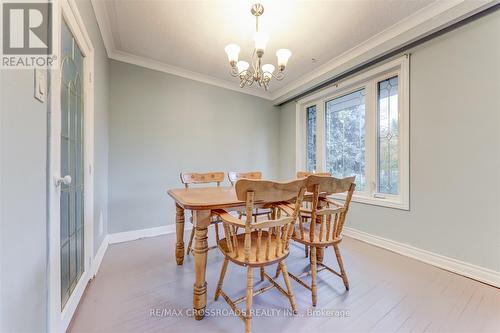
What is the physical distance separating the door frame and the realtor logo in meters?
0.05

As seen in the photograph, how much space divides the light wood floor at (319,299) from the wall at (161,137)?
0.86 meters

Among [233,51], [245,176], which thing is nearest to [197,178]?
[245,176]

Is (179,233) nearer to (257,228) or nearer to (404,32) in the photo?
(257,228)

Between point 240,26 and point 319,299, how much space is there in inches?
105

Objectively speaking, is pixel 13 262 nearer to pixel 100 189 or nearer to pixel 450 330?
pixel 100 189

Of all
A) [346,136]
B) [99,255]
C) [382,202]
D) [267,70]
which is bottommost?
[99,255]

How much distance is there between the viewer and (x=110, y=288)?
1.74 meters

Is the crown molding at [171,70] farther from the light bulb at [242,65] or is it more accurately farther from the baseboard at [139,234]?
the baseboard at [139,234]

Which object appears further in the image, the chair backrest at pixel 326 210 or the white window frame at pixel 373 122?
the white window frame at pixel 373 122

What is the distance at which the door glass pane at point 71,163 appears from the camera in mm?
1342

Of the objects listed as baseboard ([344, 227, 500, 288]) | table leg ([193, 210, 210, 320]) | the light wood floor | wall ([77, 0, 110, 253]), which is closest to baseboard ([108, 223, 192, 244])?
→ wall ([77, 0, 110, 253])

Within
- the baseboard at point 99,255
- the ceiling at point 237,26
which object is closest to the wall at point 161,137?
the baseboard at point 99,255

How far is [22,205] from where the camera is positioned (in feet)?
2.76

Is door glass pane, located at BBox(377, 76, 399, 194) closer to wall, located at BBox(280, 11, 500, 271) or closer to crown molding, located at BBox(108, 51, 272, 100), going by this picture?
wall, located at BBox(280, 11, 500, 271)
